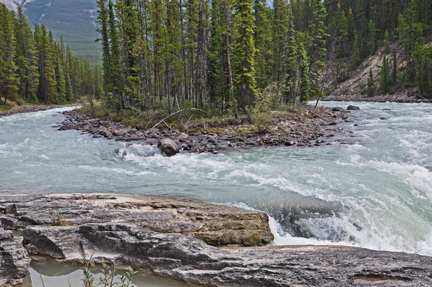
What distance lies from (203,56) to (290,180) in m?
19.6

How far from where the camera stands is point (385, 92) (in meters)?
56.4

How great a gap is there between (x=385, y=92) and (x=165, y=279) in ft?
219

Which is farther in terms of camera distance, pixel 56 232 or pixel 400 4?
pixel 400 4

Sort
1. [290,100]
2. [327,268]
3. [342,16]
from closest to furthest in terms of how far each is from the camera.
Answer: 1. [327,268]
2. [290,100]
3. [342,16]

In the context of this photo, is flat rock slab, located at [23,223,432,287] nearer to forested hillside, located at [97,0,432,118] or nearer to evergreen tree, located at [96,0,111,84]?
forested hillside, located at [97,0,432,118]

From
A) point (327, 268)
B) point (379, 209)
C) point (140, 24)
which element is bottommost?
point (379, 209)

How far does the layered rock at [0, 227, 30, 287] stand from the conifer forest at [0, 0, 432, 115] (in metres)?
19.9

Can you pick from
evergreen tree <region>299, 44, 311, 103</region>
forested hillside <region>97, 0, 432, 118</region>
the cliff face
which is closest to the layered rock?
forested hillside <region>97, 0, 432, 118</region>

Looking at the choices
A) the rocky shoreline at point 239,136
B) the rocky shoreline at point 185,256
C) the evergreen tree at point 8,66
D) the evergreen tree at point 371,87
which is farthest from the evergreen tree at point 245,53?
the evergreen tree at point 371,87

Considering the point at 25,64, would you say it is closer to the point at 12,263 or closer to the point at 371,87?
the point at 12,263

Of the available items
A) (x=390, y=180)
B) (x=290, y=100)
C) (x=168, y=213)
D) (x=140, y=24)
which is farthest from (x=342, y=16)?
(x=168, y=213)

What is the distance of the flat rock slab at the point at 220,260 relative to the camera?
12.8 feet

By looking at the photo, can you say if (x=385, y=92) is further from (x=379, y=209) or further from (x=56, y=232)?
(x=56, y=232)

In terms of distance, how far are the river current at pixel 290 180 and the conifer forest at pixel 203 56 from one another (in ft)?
32.5
